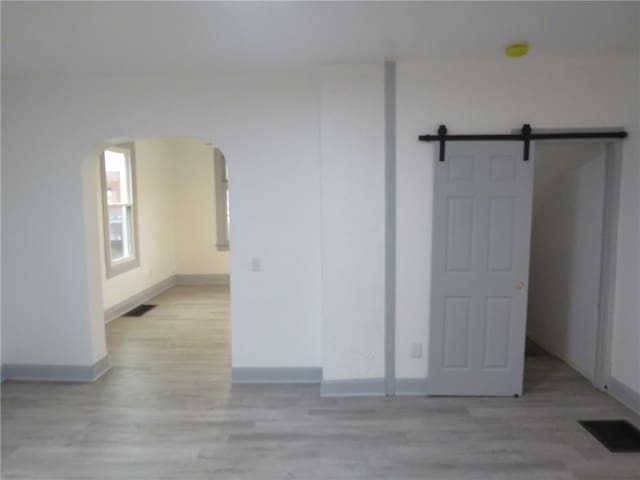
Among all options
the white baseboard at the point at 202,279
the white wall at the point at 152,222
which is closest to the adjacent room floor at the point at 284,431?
the white wall at the point at 152,222

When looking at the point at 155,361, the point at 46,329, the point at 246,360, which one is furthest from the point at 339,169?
the point at 46,329

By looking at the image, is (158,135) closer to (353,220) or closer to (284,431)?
(353,220)

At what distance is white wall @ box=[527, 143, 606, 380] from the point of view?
11.5 ft

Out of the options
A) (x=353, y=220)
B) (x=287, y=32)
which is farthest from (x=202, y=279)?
(x=287, y=32)

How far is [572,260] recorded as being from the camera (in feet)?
12.6

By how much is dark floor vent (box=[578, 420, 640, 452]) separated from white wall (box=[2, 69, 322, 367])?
2051 mm

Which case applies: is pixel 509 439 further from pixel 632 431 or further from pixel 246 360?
pixel 246 360

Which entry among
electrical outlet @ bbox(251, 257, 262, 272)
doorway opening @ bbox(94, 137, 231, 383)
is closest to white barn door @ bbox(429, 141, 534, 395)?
electrical outlet @ bbox(251, 257, 262, 272)

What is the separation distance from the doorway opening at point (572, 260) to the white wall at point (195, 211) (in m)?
5.29

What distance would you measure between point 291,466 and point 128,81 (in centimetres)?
315

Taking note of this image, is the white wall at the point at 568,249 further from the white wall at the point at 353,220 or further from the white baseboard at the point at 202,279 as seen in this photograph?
the white baseboard at the point at 202,279

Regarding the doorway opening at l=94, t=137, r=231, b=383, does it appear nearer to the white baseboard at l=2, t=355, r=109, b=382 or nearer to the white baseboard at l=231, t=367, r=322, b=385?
the white baseboard at l=231, t=367, r=322, b=385

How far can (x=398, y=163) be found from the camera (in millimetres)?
3250

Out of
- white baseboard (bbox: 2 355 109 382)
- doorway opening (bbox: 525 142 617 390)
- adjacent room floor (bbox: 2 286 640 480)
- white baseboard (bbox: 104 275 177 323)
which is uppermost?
doorway opening (bbox: 525 142 617 390)
